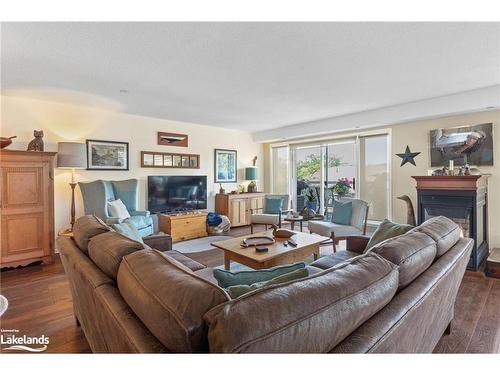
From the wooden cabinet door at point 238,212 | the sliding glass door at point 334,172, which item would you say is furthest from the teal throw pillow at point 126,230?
the sliding glass door at point 334,172

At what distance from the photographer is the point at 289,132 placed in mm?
5926

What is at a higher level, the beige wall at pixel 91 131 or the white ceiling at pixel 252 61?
the white ceiling at pixel 252 61

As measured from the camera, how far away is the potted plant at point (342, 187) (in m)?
5.57

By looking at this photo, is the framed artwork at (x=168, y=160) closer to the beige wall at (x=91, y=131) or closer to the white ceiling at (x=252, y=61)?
the beige wall at (x=91, y=131)

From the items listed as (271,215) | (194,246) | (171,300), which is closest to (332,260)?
(171,300)

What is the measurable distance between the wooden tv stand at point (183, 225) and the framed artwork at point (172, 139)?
1.42 m

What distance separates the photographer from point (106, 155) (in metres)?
4.53

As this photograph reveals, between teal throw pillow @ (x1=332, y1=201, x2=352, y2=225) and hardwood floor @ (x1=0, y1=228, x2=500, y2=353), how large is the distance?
153 centimetres

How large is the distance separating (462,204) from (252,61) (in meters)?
3.05

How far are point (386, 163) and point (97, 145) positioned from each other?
5.08m
